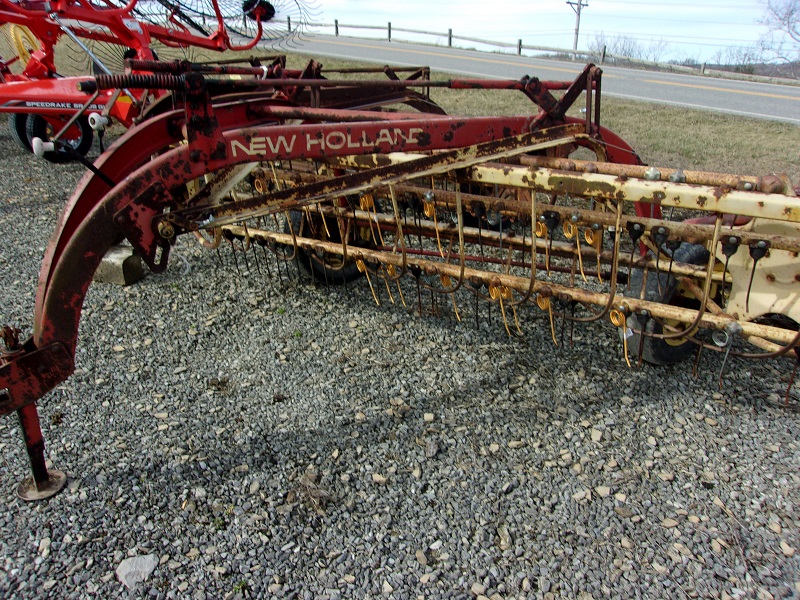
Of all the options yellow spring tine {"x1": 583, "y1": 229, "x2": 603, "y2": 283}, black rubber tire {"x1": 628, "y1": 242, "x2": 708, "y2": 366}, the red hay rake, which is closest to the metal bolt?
yellow spring tine {"x1": 583, "y1": 229, "x2": 603, "y2": 283}

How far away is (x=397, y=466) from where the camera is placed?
3086 mm

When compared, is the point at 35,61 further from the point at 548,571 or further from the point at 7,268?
the point at 548,571

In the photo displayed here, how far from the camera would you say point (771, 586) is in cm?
247

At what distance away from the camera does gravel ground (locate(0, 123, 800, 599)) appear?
8.33ft

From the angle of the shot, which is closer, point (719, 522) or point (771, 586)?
point (771, 586)

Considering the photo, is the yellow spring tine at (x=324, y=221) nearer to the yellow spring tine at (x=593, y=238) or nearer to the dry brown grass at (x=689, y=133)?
the yellow spring tine at (x=593, y=238)

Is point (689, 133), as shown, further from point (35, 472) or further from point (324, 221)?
point (35, 472)

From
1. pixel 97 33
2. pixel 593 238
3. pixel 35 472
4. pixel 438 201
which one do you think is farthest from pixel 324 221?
pixel 97 33

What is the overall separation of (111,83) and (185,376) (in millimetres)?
1930

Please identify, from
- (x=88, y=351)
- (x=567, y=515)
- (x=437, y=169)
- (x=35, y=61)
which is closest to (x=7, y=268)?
(x=88, y=351)

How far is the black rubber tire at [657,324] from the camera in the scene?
11.6 feet

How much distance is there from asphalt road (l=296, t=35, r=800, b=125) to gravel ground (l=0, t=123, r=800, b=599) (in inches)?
379

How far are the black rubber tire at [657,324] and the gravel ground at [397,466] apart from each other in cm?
12

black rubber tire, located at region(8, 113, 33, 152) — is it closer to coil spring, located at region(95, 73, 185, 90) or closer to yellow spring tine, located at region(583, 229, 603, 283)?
coil spring, located at region(95, 73, 185, 90)
